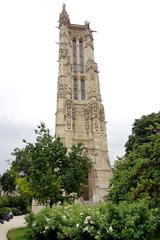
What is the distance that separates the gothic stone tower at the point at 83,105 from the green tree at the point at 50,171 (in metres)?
24.0

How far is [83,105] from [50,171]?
34.8 metres

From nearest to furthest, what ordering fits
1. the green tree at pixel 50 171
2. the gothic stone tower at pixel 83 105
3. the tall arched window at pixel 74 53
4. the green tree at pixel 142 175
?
1. the green tree at pixel 142 175
2. the green tree at pixel 50 171
3. the gothic stone tower at pixel 83 105
4. the tall arched window at pixel 74 53

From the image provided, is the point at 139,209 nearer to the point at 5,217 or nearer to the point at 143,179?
the point at 143,179

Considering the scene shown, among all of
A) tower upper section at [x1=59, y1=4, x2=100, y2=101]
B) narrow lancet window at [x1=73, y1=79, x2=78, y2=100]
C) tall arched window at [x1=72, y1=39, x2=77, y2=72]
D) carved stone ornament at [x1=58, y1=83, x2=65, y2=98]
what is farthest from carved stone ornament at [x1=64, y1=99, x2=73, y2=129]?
tall arched window at [x1=72, y1=39, x2=77, y2=72]

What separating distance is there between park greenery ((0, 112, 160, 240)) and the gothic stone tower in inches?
950

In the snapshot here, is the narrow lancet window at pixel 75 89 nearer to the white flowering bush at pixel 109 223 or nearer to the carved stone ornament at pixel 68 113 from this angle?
the carved stone ornament at pixel 68 113

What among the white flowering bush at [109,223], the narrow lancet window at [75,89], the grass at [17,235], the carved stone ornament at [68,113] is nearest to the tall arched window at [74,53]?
the narrow lancet window at [75,89]

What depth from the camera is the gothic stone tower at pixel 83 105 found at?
47656mm

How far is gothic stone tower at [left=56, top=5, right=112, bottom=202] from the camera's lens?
4766 centimetres

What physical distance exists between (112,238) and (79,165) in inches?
515

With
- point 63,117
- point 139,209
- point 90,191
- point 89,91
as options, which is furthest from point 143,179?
point 89,91

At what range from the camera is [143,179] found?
13289 millimetres

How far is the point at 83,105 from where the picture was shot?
53469mm

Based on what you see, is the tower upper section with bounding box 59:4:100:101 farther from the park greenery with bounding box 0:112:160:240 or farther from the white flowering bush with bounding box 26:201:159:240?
the white flowering bush with bounding box 26:201:159:240
